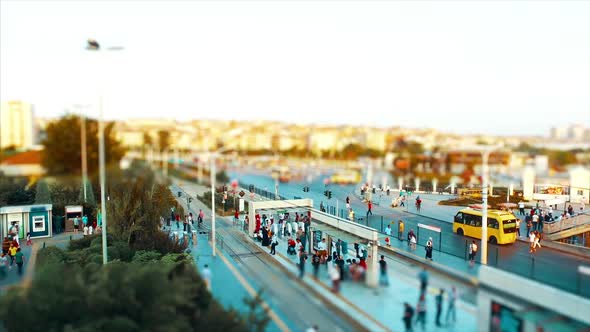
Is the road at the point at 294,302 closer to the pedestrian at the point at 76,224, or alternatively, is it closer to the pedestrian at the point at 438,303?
the pedestrian at the point at 438,303

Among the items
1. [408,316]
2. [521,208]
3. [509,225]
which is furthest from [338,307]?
[521,208]

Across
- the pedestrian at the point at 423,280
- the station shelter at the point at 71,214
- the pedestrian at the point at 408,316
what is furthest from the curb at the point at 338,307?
the station shelter at the point at 71,214

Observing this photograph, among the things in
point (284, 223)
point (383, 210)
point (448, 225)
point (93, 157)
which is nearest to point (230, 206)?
point (284, 223)

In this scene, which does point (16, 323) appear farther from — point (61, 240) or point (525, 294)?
Answer: point (61, 240)

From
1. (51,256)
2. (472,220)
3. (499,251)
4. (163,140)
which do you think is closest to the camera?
(51,256)

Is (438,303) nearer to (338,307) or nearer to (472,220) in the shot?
(338,307)

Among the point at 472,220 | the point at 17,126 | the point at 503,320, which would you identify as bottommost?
the point at 472,220
